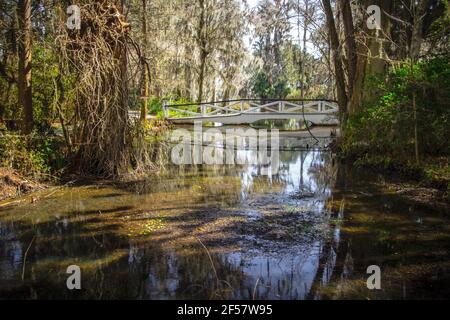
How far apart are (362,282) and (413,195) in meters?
4.31

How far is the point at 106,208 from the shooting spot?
22.6ft

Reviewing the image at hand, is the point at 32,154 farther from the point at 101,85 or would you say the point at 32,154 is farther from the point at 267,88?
the point at 267,88

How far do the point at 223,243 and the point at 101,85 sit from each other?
483 centimetres

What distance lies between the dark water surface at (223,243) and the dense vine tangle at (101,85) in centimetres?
91

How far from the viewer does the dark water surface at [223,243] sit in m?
4.02

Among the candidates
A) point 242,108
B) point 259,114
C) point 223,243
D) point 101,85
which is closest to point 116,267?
point 223,243

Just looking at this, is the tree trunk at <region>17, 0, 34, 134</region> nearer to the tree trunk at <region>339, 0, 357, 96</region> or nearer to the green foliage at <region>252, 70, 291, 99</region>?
the tree trunk at <region>339, 0, 357, 96</region>

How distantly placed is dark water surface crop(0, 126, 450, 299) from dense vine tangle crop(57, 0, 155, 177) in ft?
2.99

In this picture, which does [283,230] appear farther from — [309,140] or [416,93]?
[309,140]

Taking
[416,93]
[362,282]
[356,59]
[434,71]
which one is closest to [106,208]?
[362,282]

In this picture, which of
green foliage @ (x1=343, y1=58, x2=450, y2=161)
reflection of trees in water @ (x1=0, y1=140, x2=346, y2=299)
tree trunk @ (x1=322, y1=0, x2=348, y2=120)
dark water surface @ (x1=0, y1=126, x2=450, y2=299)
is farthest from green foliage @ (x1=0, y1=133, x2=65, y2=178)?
tree trunk @ (x1=322, y1=0, x2=348, y2=120)

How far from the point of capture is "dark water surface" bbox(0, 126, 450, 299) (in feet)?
13.2

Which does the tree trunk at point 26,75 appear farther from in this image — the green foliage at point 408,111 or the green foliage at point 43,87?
the green foliage at point 408,111

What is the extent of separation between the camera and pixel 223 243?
5215mm
